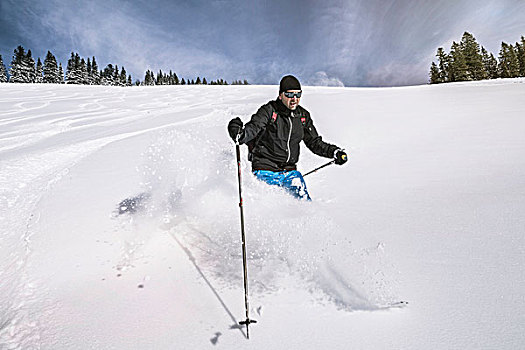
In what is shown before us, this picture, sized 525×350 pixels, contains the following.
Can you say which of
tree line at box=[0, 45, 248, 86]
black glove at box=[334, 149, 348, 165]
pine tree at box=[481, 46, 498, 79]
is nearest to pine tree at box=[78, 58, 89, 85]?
tree line at box=[0, 45, 248, 86]

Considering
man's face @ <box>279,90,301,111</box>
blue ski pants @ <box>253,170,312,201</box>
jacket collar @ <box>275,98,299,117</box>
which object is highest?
man's face @ <box>279,90,301,111</box>

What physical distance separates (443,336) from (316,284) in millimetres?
849

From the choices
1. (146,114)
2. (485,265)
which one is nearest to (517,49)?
(146,114)

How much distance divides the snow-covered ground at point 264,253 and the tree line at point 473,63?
45446mm

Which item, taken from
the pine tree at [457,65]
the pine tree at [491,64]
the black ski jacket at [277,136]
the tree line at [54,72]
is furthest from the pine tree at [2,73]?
the pine tree at [491,64]

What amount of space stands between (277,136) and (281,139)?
0.06 meters

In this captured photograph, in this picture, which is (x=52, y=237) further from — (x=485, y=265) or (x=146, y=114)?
(x=146, y=114)

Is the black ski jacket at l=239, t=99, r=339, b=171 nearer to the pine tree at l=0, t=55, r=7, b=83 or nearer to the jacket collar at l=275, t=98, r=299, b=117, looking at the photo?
the jacket collar at l=275, t=98, r=299, b=117

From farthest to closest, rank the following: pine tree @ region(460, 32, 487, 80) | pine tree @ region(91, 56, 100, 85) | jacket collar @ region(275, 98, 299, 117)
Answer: pine tree @ region(91, 56, 100, 85), pine tree @ region(460, 32, 487, 80), jacket collar @ region(275, 98, 299, 117)

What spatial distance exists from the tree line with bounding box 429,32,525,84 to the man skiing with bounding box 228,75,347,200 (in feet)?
161

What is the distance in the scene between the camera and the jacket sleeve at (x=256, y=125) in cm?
327

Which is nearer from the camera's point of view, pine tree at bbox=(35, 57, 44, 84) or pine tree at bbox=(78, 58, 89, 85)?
pine tree at bbox=(35, 57, 44, 84)

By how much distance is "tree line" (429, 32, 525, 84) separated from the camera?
41.1 m

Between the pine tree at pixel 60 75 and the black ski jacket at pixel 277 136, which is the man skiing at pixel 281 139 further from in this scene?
the pine tree at pixel 60 75
